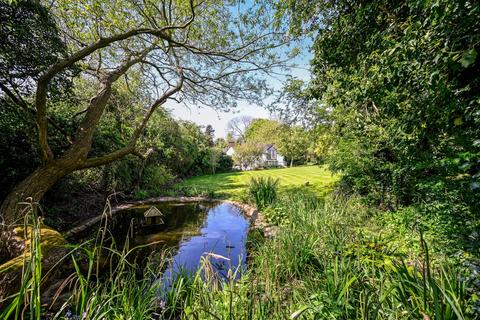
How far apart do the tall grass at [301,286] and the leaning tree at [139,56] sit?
2.26 meters

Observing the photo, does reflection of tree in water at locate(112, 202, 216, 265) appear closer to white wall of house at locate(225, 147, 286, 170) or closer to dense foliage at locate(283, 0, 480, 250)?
dense foliage at locate(283, 0, 480, 250)

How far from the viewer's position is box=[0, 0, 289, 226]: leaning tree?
373 centimetres

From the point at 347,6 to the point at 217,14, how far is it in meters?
3.09

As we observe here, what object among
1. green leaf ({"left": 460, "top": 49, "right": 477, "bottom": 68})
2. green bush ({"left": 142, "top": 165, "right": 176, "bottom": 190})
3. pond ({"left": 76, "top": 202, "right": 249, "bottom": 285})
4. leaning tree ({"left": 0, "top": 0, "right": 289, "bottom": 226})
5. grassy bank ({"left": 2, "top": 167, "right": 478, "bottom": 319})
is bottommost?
pond ({"left": 76, "top": 202, "right": 249, "bottom": 285})

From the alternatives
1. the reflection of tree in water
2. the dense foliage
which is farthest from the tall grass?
the dense foliage

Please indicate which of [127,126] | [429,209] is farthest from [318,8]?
[127,126]

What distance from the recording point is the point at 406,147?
315 cm

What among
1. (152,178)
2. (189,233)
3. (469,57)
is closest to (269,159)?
(152,178)

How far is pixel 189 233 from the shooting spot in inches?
224

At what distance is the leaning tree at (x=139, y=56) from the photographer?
373 centimetres

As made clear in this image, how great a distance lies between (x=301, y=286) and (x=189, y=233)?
12.9 feet

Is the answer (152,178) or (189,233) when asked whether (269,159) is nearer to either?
(152,178)

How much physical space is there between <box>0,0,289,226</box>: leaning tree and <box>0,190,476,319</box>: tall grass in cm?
226

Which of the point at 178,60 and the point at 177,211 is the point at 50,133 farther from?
the point at 177,211
